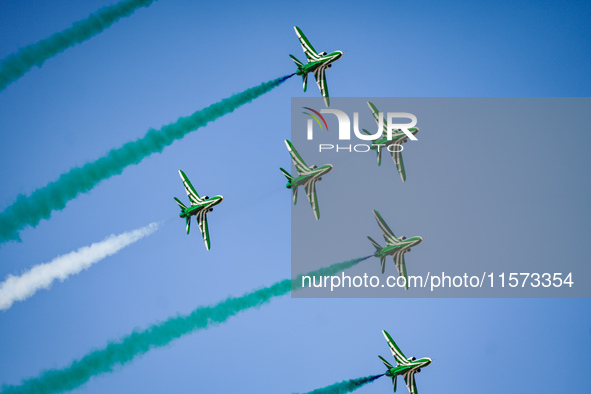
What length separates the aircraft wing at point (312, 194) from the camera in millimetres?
76312

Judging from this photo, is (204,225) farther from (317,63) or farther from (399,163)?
(399,163)

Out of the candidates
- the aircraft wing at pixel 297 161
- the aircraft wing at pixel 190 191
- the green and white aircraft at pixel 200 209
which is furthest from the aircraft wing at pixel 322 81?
the aircraft wing at pixel 190 191

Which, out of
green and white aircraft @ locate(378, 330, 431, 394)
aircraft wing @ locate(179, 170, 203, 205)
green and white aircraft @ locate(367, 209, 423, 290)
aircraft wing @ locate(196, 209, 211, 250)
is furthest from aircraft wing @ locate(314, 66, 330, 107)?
green and white aircraft @ locate(378, 330, 431, 394)

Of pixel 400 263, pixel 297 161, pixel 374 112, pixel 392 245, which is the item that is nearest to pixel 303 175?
pixel 297 161

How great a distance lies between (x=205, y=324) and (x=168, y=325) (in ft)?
10.8

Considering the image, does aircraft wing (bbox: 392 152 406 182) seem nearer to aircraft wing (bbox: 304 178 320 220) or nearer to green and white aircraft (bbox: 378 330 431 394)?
aircraft wing (bbox: 304 178 320 220)

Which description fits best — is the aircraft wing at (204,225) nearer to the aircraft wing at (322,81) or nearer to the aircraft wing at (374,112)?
the aircraft wing at (322,81)

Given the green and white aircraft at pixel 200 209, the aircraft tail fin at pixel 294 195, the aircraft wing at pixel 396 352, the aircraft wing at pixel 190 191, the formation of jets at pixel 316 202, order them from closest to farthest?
the green and white aircraft at pixel 200 209 → the formation of jets at pixel 316 202 → the aircraft wing at pixel 190 191 → the aircraft wing at pixel 396 352 → the aircraft tail fin at pixel 294 195

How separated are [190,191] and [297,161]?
370 inches

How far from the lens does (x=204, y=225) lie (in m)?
73.4

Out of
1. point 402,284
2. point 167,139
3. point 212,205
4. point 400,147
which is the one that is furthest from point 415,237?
point 167,139

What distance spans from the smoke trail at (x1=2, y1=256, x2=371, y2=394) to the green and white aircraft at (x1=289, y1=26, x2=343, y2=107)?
51.7 feet

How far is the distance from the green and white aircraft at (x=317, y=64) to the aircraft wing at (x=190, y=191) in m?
12.5

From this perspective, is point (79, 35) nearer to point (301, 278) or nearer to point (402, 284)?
point (301, 278)
